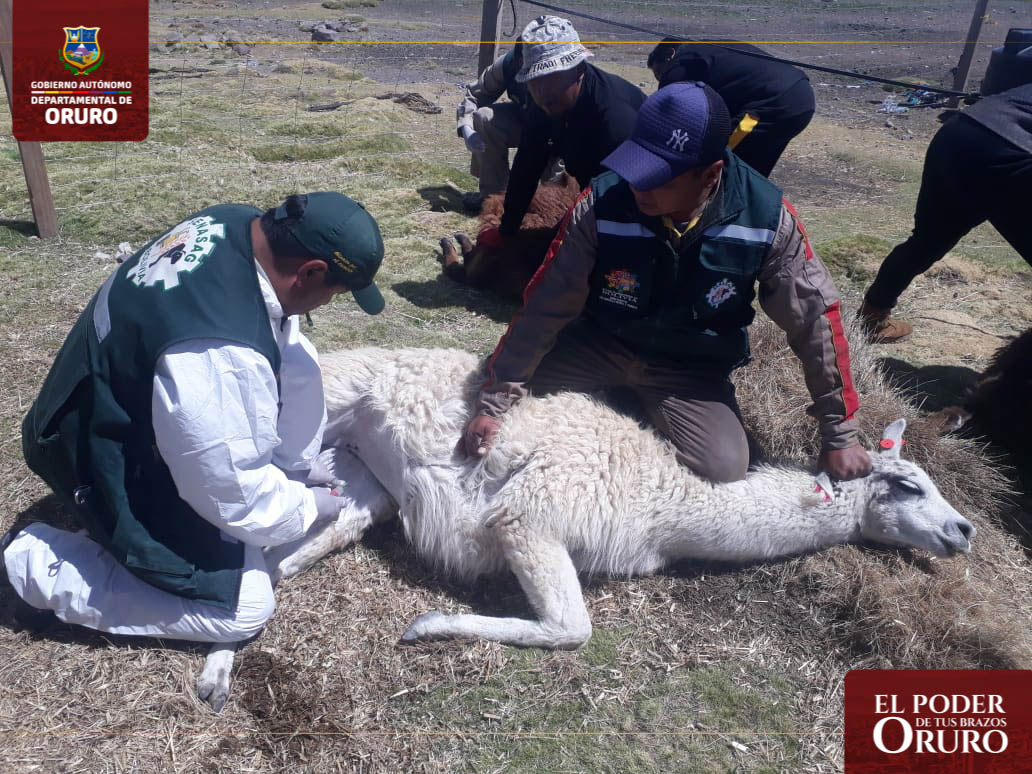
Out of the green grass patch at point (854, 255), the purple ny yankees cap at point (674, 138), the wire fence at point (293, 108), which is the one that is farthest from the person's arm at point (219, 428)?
the green grass patch at point (854, 255)

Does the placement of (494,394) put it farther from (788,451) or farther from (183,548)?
(788,451)

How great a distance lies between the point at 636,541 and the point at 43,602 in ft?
7.62

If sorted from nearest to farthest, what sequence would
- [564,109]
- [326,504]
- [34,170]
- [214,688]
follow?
[214,688] → [326,504] → [564,109] → [34,170]

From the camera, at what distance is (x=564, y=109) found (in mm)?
5047

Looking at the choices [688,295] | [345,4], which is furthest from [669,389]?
[345,4]

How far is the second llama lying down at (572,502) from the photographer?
10.5ft

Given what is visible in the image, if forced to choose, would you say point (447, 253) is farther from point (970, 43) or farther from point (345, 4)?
point (345, 4)

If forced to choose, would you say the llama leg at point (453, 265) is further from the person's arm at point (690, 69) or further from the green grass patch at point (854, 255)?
the green grass patch at point (854, 255)

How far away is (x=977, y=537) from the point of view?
12.4 ft

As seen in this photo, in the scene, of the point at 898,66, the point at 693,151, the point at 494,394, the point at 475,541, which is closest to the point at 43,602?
the point at 475,541

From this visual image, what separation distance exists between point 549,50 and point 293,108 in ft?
21.8

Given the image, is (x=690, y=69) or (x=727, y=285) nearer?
(x=727, y=285)

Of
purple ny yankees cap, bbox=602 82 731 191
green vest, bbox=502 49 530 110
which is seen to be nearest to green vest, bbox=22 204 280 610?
purple ny yankees cap, bbox=602 82 731 191

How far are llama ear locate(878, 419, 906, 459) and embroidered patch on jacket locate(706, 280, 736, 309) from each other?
1.06m
